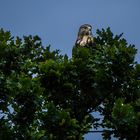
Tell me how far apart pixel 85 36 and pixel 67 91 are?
5574 mm

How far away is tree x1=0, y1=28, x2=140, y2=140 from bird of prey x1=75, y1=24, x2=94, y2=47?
7.73ft

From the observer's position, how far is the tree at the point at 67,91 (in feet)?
55.5

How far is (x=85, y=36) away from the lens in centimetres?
2361

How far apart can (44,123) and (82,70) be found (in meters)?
3.27

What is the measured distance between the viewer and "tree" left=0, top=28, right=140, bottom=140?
1692 centimetres

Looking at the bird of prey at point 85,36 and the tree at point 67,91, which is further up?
the bird of prey at point 85,36

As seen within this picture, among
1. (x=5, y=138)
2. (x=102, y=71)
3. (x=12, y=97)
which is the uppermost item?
(x=102, y=71)

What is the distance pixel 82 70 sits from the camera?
19062 mm

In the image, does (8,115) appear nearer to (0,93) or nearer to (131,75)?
(0,93)

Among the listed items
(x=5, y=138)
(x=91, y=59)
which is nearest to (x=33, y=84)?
(x=5, y=138)

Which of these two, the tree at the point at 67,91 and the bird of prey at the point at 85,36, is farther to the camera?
the bird of prey at the point at 85,36

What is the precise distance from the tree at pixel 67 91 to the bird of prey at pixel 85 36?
2355 mm

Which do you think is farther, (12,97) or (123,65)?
(123,65)

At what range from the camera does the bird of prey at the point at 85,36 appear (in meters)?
23.0
